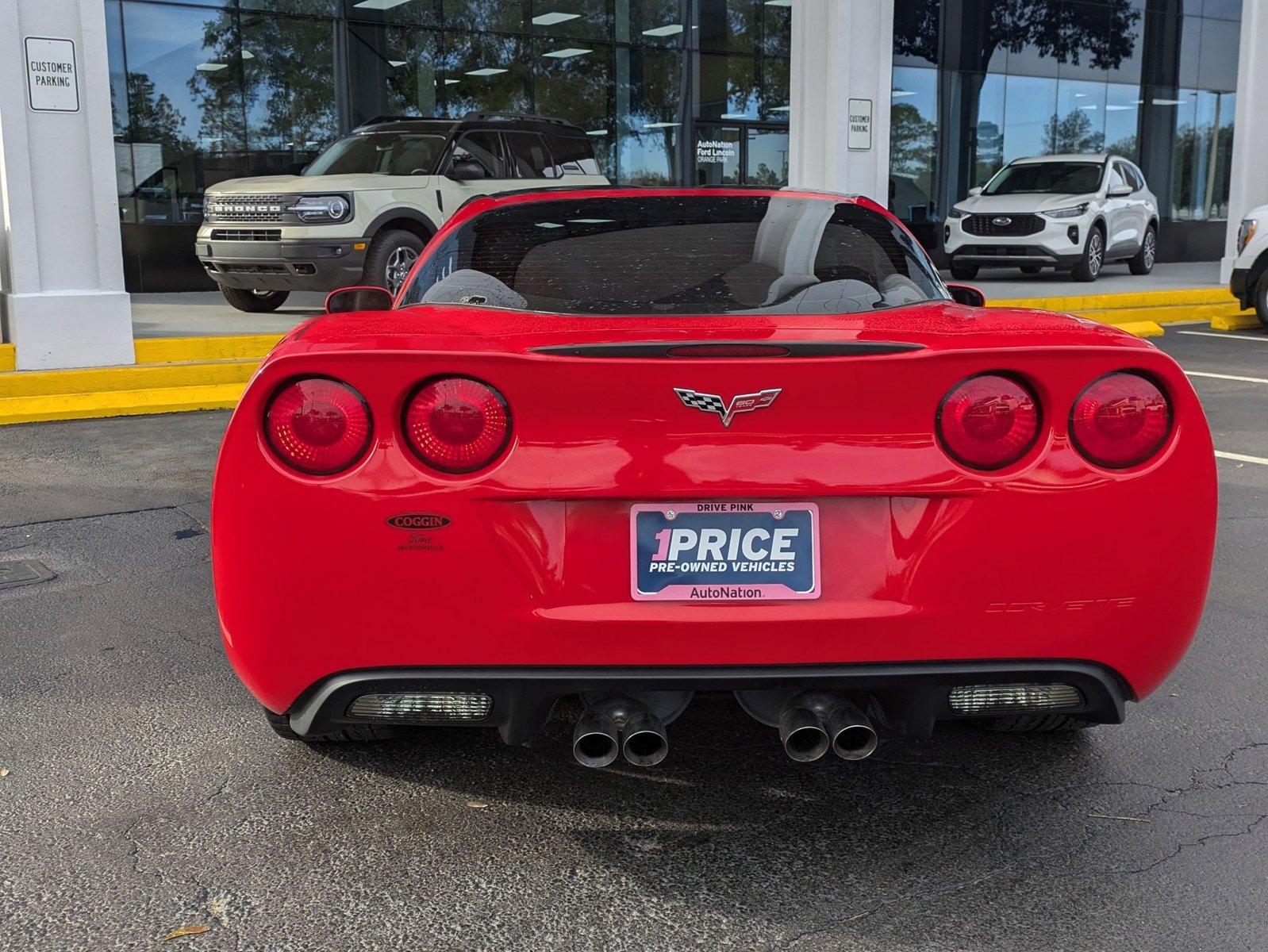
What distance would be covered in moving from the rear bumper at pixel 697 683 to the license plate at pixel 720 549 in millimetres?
158

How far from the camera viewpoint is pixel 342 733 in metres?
3.25

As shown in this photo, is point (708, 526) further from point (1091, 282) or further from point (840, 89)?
point (1091, 282)

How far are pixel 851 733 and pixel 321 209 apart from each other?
1079 centimetres

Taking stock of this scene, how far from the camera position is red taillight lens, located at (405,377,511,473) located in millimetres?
2584

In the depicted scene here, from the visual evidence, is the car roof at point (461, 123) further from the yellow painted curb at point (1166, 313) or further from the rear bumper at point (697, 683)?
the rear bumper at point (697, 683)

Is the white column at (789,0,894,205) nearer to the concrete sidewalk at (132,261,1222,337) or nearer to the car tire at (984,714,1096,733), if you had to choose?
the concrete sidewalk at (132,261,1222,337)

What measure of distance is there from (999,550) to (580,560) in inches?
31.7

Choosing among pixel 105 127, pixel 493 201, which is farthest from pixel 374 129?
pixel 493 201

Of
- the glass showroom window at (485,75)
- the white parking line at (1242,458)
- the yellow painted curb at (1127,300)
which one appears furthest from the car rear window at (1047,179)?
the white parking line at (1242,458)

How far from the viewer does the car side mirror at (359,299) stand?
4.00 meters

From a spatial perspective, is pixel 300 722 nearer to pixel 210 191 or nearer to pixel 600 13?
pixel 210 191

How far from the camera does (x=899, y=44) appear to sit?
22.7m

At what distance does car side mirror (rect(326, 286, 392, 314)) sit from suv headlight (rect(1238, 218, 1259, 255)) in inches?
486

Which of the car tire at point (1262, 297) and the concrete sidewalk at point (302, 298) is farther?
the car tire at point (1262, 297)
